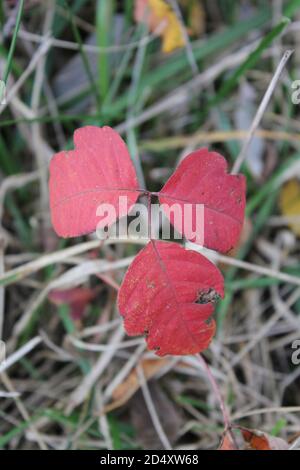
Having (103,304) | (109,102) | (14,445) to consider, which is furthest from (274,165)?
(14,445)

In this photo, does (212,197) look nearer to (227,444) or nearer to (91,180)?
(91,180)

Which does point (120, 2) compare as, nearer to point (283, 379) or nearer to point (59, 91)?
point (59, 91)

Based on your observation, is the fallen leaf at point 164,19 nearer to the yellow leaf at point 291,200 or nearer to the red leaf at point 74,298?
the yellow leaf at point 291,200
